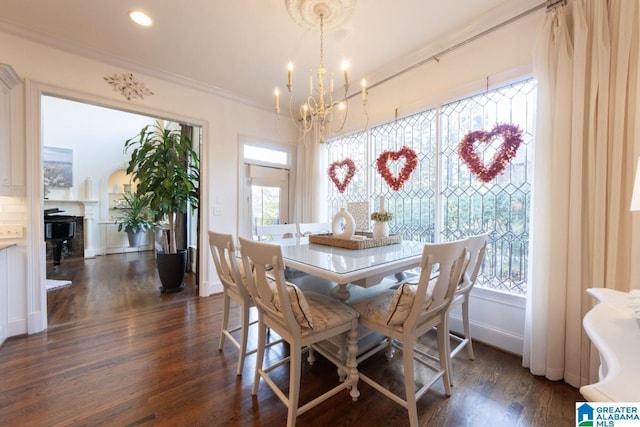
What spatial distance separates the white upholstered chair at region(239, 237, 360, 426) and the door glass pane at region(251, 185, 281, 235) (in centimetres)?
241

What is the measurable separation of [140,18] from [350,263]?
260 cm

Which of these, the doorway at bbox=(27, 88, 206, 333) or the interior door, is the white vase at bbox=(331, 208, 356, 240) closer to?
the interior door

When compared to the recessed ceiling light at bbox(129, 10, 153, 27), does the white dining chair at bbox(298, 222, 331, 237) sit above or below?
below

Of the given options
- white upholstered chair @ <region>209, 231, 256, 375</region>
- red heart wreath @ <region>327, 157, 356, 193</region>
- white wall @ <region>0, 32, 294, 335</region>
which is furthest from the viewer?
red heart wreath @ <region>327, 157, 356, 193</region>

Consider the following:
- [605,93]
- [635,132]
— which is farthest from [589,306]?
[605,93]

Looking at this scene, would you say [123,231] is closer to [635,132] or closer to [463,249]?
[463,249]

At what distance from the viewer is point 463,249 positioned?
1385mm

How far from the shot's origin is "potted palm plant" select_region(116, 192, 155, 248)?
5.99 m

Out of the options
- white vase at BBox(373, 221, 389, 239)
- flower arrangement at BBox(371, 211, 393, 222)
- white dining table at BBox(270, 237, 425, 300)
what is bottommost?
white dining table at BBox(270, 237, 425, 300)

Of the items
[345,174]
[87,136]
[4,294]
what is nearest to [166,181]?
[4,294]

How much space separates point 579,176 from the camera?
1.62m

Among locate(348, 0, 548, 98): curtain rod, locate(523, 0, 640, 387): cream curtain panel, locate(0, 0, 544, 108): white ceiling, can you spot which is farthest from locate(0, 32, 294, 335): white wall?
locate(523, 0, 640, 387): cream curtain panel

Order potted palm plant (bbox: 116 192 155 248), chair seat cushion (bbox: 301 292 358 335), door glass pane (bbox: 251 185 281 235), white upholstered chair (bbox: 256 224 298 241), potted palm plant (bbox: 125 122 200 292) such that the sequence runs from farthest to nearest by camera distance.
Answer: potted palm plant (bbox: 116 192 155 248)
door glass pane (bbox: 251 185 281 235)
potted palm plant (bbox: 125 122 200 292)
white upholstered chair (bbox: 256 224 298 241)
chair seat cushion (bbox: 301 292 358 335)

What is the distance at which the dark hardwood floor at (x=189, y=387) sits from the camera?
55.4 inches
